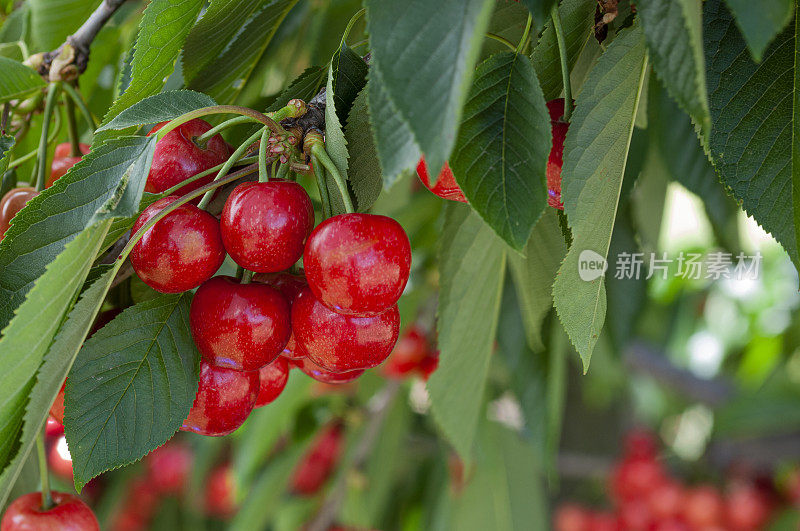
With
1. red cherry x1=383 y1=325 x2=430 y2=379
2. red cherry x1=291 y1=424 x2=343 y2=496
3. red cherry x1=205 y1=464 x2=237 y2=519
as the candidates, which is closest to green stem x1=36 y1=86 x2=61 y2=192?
red cherry x1=383 y1=325 x2=430 y2=379

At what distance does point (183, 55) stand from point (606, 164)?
37cm

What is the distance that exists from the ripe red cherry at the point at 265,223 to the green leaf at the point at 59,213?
6 centimetres

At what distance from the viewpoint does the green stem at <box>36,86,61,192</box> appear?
61 centimetres

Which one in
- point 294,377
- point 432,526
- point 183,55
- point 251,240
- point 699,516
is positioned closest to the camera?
point 251,240

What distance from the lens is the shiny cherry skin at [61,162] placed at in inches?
25.6

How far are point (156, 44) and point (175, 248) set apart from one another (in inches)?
7.6

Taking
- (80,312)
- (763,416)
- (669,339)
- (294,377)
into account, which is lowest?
(669,339)

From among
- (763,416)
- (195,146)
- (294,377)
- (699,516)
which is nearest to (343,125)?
(195,146)

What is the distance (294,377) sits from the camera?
1.34 m

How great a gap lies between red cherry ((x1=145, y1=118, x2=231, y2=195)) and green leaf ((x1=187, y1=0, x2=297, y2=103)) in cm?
13

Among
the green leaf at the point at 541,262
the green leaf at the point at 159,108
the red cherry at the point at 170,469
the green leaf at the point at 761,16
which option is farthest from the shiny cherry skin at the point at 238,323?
the red cherry at the point at 170,469

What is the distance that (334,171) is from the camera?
47cm

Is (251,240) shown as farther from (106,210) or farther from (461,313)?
(461,313)

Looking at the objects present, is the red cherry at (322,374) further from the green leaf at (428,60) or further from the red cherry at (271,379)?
the green leaf at (428,60)
